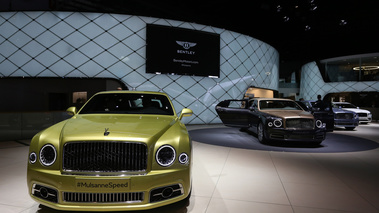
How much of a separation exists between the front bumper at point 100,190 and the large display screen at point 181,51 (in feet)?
24.8

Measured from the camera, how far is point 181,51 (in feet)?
30.2

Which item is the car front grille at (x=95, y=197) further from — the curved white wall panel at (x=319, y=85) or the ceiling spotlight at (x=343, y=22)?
the curved white wall panel at (x=319, y=85)

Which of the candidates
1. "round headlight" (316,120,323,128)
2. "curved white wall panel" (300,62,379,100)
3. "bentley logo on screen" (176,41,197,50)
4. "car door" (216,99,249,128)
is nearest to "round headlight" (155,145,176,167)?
A: "round headlight" (316,120,323,128)

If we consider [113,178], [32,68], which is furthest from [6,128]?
[113,178]

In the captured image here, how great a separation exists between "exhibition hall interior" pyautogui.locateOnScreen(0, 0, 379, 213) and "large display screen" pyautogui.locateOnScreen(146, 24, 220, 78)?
5cm

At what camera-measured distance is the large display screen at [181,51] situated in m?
8.85

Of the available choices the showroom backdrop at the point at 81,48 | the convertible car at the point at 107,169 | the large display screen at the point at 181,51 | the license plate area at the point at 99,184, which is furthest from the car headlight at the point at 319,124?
the showroom backdrop at the point at 81,48

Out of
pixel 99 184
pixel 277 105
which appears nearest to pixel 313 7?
pixel 277 105

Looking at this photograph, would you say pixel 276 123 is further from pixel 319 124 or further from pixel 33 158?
pixel 33 158

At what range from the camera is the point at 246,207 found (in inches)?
80.1

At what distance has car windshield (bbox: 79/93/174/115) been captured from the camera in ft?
8.63

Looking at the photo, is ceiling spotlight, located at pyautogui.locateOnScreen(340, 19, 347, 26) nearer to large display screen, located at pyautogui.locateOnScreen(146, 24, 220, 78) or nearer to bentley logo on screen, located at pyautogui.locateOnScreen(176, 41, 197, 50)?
large display screen, located at pyautogui.locateOnScreen(146, 24, 220, 78)

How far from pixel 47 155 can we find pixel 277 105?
5.72 meters

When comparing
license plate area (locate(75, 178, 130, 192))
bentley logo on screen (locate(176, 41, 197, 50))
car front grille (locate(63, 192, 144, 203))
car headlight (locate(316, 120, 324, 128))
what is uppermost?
bentley logo on screen (locate(176, 41, 197, 50))
